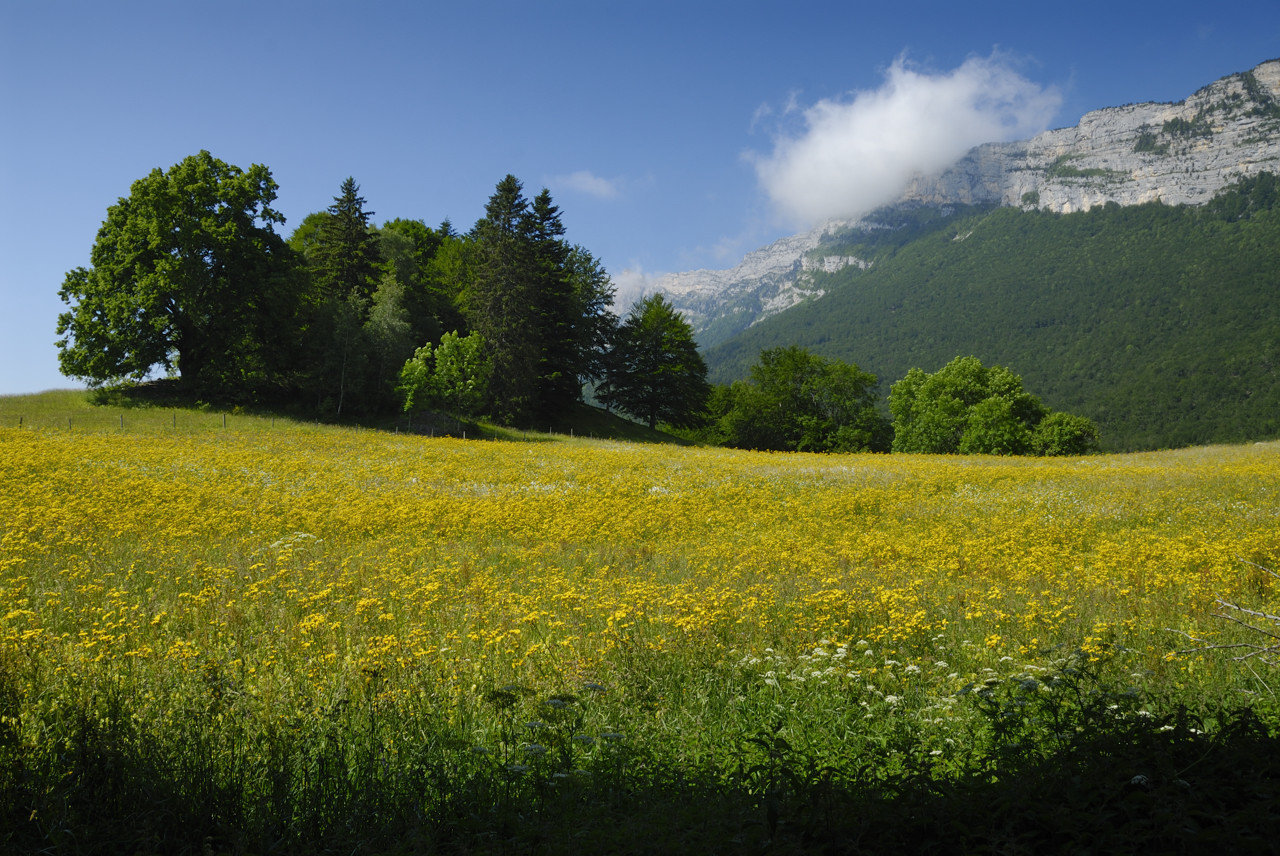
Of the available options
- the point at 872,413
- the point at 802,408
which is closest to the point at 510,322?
the point at 802,408

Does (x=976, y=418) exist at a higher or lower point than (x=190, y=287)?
lower

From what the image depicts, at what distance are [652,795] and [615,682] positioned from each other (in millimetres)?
2054

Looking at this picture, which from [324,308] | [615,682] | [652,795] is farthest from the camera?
[324,308]

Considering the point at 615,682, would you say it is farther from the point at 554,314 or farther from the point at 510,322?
the point at 554,314

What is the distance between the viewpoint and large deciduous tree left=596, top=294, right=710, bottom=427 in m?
64.8

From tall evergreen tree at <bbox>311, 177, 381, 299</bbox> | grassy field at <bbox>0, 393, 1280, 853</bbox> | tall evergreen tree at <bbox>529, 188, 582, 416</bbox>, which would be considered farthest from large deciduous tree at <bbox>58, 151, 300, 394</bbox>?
grassy field at <bbox>0, 393, 1280, 853</bbox>

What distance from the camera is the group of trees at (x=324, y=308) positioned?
1489 inches

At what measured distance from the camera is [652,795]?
156 inches

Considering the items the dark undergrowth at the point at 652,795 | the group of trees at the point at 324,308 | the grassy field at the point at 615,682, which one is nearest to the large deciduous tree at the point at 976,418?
the group of trees at the point at 324,308

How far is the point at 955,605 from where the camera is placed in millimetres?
8477

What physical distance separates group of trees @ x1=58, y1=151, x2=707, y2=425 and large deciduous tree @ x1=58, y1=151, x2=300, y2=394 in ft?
0.28

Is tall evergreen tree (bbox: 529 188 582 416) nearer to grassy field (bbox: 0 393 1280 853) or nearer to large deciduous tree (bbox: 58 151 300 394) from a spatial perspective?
large deciduous tree (bbox: 58 151 300 394)

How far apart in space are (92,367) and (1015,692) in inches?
1801

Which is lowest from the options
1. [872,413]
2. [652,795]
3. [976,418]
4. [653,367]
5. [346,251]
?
[652,795]
